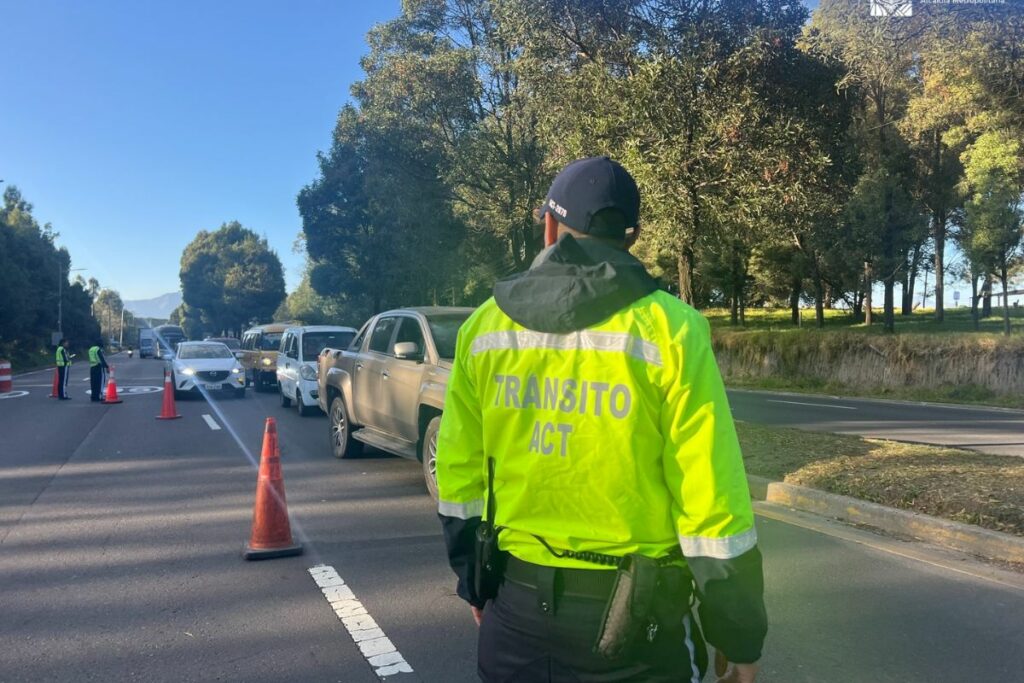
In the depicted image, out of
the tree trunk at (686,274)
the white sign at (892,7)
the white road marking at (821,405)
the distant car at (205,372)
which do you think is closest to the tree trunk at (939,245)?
the white road marking at (821,405)

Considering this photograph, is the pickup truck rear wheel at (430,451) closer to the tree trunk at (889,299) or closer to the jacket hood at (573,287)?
the jacket hood at (573,287)

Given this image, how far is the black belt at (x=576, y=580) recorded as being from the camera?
5.92 ft

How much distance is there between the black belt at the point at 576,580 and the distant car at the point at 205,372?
1883 centimetres

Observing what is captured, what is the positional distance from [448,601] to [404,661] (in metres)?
0.93

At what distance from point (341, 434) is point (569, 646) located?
8.92m

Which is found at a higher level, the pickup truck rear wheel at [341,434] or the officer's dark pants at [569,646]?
the officer's dark pants at [569,646]

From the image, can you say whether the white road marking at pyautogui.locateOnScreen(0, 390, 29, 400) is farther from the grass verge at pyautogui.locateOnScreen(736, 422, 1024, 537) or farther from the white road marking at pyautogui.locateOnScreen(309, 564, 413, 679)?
the grass verge at pyautogui.locateOnScreen(736, 422, 1024, 537)

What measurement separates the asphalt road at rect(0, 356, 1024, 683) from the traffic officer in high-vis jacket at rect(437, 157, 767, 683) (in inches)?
91.9

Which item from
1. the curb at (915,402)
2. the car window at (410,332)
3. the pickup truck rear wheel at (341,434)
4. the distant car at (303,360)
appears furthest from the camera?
the curb at (915,402)

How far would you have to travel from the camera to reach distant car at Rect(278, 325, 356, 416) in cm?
1537

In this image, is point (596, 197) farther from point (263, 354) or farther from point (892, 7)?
point (263, 354)

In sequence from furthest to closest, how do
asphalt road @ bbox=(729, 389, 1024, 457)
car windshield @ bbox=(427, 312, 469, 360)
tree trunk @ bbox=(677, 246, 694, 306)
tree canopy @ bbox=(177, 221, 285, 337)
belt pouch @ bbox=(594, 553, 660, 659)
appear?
tree canopy @ bbox=(177, 221, 285, 337) < asphalt road @ bbox=(729, 389, 1024, 457) < tree trunk @ bbox=(677, 246, 694, 306) < car windshield @ bbox=(427, 312, 469, 360) < belt pouch @ bbox=(594, 553, 660, 659)

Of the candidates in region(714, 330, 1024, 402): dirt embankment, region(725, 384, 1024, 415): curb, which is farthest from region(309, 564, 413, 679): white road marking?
region(714, 330, 1024, 402): dirt embankment

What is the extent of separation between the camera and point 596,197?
2020 mm
